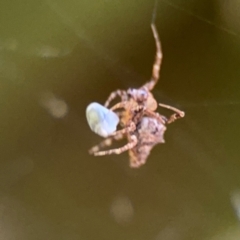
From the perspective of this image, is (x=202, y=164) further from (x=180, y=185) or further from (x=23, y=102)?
(x=23, y=102)

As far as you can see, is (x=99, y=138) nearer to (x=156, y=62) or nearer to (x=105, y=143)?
(x=105, y=143)

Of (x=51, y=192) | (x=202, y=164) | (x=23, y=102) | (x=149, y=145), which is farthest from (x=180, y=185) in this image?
(x=23, y=102)

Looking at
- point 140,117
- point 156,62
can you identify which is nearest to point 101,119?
point 140,117

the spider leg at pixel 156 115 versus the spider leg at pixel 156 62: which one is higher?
the spider leg at pixel 156 62

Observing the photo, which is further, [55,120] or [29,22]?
[55,120]

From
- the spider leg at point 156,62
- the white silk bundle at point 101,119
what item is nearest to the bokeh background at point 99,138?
the spider leg at point 156,62

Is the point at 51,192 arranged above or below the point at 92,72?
below

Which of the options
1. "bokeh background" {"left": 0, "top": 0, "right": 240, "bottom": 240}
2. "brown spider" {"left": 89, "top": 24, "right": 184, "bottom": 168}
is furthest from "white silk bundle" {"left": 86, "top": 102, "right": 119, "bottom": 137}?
→ "bokeh background" {"left": 0, "top": 0, "right": 240, "bottom": 240}

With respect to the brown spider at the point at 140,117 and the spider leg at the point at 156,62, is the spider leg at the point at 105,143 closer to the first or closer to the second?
the brown spider at the point at 140,117
